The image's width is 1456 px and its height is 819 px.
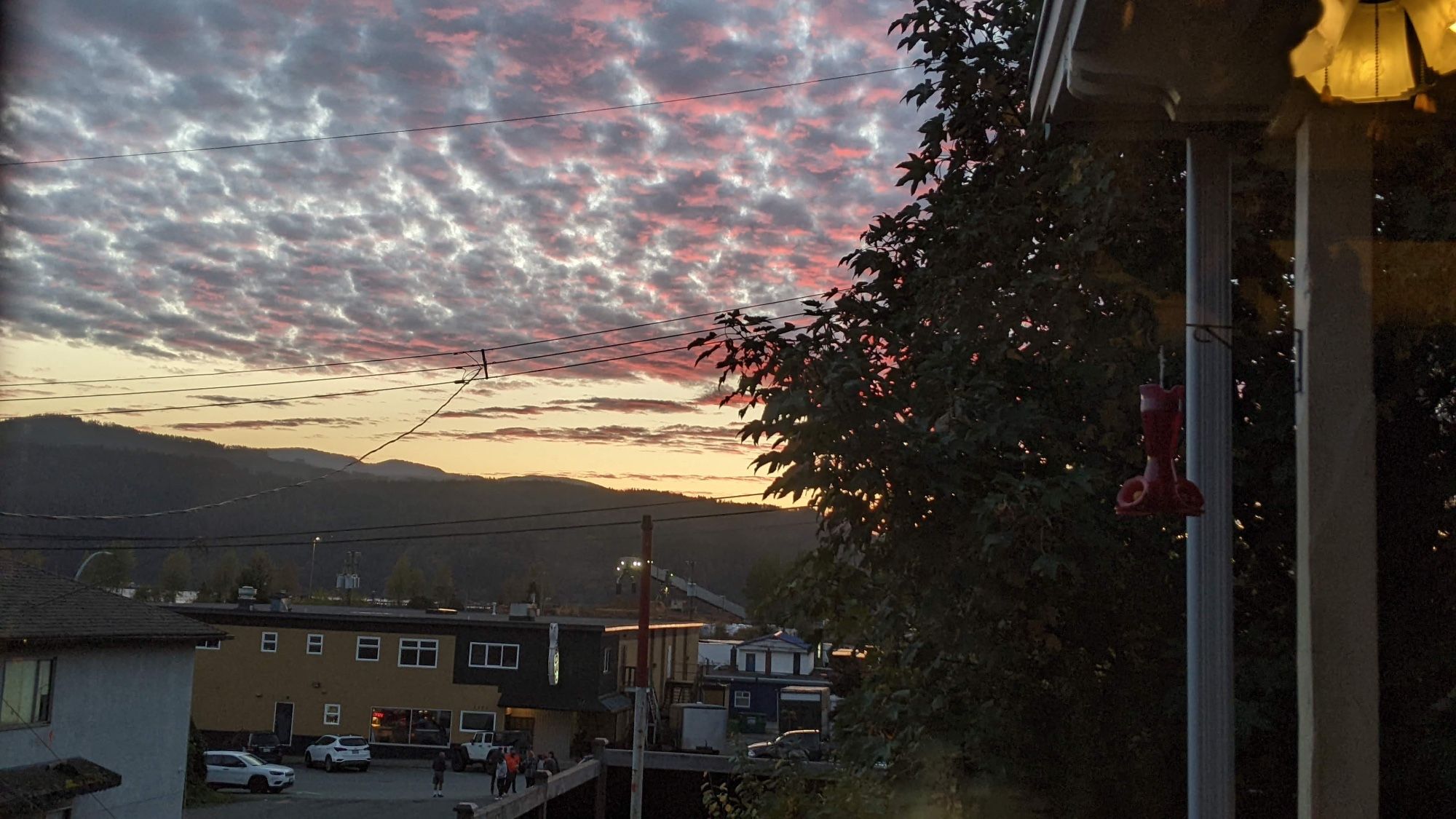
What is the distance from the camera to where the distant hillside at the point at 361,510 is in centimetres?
1266

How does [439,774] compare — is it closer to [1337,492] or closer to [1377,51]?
[1337,492]

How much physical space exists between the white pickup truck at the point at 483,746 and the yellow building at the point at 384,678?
813 mm

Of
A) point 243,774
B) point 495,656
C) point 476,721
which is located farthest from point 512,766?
point 476,721

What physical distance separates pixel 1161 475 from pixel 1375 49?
1.39 meters

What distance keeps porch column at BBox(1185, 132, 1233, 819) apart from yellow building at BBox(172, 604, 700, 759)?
1487 inches

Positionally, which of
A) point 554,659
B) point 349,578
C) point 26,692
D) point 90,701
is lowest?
point 554,659

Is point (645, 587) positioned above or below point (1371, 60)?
below

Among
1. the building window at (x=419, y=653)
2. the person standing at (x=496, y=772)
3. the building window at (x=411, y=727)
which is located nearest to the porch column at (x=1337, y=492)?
the person standing at (x=496, y=772)

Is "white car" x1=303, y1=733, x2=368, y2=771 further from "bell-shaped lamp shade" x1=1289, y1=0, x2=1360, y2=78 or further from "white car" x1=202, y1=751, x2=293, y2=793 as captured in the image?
"bell-shaped lamp shade" x1=1289, y1=0, x2=1360, y2=78

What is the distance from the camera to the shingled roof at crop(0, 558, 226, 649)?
48.7 feet

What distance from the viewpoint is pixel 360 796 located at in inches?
1251

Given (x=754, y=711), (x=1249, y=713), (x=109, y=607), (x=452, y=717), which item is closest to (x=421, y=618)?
(x=452, y=717)

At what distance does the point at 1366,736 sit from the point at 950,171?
621 centimetres

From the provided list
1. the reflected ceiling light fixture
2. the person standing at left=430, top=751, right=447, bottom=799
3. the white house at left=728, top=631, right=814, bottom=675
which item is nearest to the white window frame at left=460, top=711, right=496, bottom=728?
the person standing at left=430, top=751, right=447, bottom=799
